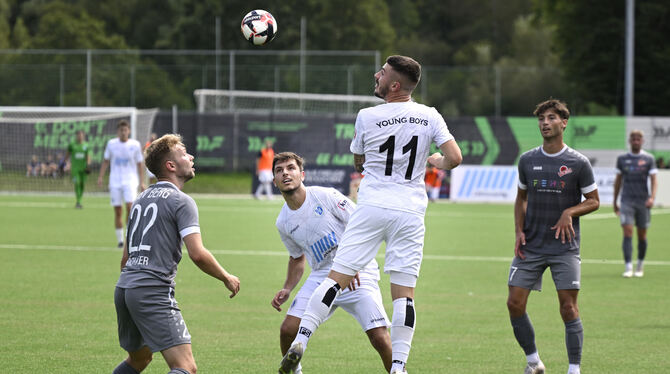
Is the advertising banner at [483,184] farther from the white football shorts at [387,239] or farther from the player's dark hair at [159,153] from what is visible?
the player's dark hair at [159,153]

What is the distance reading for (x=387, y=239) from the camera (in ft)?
22.2

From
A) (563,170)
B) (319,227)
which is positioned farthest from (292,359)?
(563,170)

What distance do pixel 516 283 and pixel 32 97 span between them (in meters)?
41.3

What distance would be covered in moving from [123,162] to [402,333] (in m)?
A: 12.7

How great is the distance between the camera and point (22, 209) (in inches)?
1116

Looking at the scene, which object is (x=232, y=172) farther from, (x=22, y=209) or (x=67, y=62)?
(x=67, y=62)

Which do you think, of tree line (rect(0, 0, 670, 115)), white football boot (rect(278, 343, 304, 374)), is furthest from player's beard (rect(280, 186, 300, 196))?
tree line (rect(0, 0, 670, 115))

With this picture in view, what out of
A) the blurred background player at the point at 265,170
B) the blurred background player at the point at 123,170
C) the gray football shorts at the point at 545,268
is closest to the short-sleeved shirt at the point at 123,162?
the blurred background player at the point at 123,170

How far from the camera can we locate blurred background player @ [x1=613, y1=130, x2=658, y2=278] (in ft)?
48.7

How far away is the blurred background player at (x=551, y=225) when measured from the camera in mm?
7738

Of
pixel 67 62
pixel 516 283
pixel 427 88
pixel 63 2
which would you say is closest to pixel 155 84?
pixel 67 62

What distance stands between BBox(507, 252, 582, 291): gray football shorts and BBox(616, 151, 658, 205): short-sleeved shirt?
24.7 ft

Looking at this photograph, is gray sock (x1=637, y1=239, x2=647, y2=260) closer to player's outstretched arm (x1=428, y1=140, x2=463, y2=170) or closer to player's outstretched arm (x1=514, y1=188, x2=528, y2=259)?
player's outstretched arm (x1=514, y1=188, x2=528, y2=259)

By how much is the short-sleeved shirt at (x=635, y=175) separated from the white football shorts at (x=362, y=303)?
345 inches
